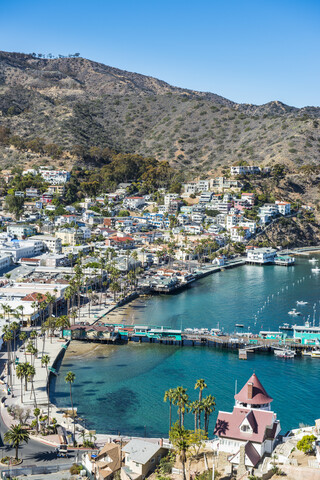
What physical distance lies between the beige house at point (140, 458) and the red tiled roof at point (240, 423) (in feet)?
13.8

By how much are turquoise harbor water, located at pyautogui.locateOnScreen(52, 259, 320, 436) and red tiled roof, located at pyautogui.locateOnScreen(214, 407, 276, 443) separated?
35.2ft

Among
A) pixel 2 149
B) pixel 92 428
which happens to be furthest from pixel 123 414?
pixel 2 149

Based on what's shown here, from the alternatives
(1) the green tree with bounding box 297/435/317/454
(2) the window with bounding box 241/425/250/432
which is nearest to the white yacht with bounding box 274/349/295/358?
(1) the green tree with bounding box 297/435/317/454

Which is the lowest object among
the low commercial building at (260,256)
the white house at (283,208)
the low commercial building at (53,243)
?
the low commercial building at (260,256)

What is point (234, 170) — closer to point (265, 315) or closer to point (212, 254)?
point (212, 254)

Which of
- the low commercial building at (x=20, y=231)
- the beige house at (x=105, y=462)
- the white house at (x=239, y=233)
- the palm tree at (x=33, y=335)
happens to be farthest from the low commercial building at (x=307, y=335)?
the low commercial building at (x=20, y=231)

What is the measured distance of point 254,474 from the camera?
30.5 meters

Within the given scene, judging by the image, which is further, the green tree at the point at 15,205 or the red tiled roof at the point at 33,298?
the green tree at the point at 15,205

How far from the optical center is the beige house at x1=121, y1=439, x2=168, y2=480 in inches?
1336

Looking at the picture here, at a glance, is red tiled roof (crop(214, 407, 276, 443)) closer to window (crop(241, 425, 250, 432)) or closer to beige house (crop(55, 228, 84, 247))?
window (crop(241, 425, 250, 432))

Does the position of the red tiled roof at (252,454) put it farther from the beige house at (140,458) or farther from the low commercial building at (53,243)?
the low commercial building at (53,243)

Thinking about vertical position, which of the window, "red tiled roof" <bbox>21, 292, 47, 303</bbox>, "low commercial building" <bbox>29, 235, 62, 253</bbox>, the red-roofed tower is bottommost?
the window

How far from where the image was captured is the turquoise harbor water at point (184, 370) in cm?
4762

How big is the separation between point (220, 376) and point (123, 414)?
501 inches
